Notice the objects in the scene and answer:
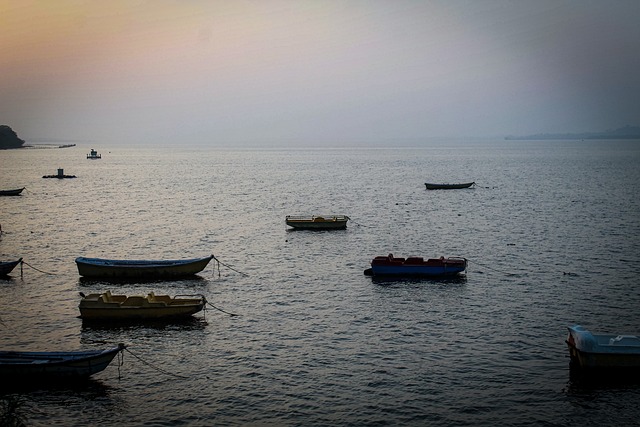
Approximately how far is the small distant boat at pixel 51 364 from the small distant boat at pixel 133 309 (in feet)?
30.5

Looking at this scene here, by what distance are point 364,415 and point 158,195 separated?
113 meters

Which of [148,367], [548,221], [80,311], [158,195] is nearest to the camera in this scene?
[148,367]

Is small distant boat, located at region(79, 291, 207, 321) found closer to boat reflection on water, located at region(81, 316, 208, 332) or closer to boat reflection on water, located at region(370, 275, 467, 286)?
boat reflection on water, located at region(81, 316, 208, 332)

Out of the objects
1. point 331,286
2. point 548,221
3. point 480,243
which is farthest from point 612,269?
point 548,221

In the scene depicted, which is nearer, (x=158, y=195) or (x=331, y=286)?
(x=331, y=286)

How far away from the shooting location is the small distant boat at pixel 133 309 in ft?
137

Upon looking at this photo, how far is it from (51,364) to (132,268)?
2276 centimetres

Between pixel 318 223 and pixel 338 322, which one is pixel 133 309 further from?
pixel 318 223

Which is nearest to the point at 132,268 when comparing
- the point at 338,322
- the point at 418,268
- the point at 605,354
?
the point at 338,322

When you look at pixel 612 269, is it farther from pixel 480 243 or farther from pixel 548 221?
pixel 548 221

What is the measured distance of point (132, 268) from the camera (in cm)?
5384

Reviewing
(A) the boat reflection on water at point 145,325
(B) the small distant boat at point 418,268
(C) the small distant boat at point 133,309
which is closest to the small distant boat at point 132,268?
(C) the small distant boat at point 133,309

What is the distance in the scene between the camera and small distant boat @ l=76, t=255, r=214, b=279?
5388 cm

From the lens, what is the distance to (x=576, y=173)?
198 meters
